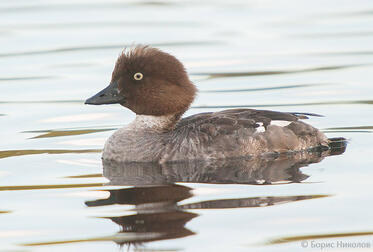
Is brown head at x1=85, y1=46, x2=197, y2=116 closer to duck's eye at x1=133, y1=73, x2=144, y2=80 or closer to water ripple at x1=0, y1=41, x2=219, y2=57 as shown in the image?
duck's eye at x1=133, y1=73, x2=144, y2=80

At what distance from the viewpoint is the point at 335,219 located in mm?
8305

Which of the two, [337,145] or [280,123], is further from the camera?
[337,145]

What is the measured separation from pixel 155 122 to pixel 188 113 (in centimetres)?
259

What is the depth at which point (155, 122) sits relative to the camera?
11.6 meters

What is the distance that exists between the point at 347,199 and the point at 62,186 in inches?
118

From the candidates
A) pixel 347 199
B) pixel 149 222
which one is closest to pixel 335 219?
pixel 347 199

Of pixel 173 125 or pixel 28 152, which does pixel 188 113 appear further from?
pixel 28 152

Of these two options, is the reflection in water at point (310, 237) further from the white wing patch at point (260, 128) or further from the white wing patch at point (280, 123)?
the white wing patch at point (280, 123)

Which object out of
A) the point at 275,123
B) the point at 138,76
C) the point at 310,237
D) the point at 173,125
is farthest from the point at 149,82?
the point at 310,237

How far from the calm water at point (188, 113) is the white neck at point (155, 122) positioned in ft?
2.08

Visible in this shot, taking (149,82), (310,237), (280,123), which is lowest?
(310,237)

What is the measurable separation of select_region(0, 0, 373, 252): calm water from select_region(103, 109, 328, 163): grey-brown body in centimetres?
29

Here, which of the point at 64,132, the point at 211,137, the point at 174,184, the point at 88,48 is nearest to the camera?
the point at 174,184

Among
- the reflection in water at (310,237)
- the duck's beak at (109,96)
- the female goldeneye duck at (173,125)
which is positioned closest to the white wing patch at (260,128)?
the female goldeneye duck at (173,125)
